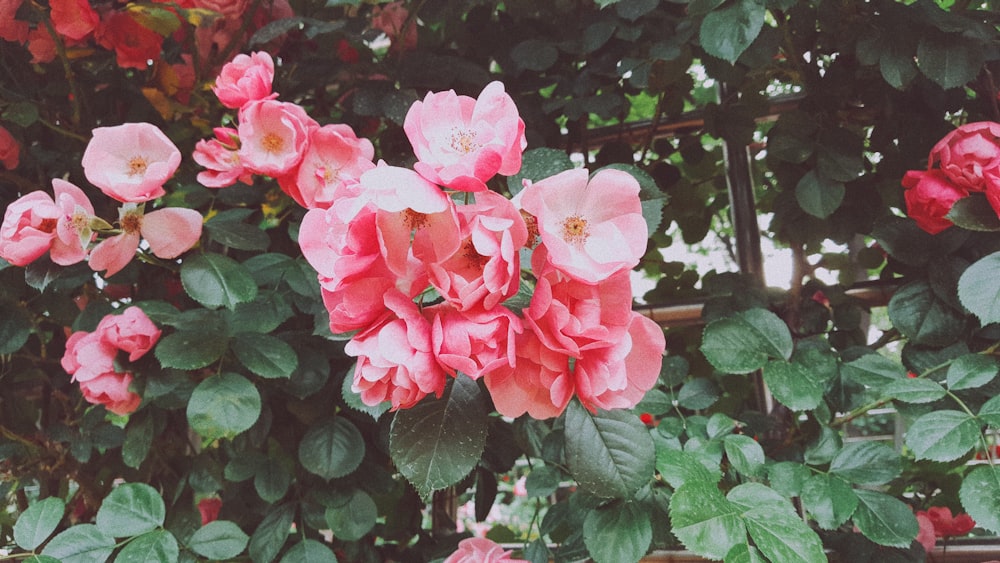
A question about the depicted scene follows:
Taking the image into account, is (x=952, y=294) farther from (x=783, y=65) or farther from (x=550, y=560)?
(x=550, y=560)

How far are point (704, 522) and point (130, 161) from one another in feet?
2.21

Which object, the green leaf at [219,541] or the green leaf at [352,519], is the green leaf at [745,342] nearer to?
the green leaf at [352,519]

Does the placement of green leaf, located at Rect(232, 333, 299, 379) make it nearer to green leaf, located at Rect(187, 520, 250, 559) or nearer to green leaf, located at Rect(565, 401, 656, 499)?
green leaf, located at Rect(187, 520, 250, 559)

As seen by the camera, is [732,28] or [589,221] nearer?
[589,221]

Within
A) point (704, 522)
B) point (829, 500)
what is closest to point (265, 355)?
point (704, 522)

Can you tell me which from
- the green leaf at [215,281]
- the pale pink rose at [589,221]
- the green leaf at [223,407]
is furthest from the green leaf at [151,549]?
the pale pink rose at [589,221]

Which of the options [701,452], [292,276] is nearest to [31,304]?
[292,276]

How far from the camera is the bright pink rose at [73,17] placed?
88 cm

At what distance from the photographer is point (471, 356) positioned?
425 mm

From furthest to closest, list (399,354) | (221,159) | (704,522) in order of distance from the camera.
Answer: (221,159)
(704,522)
(399,354)

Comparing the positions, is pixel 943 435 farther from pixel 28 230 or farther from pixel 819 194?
pixel 28 230

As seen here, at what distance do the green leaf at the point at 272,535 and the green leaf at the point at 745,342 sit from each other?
1.97 ft

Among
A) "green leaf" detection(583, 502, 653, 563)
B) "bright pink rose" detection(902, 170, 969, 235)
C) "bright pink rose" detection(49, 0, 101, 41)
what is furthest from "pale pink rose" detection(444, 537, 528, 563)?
"bright pink rose" detection(49, 0, 101, 41)

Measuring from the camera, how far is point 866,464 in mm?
721
